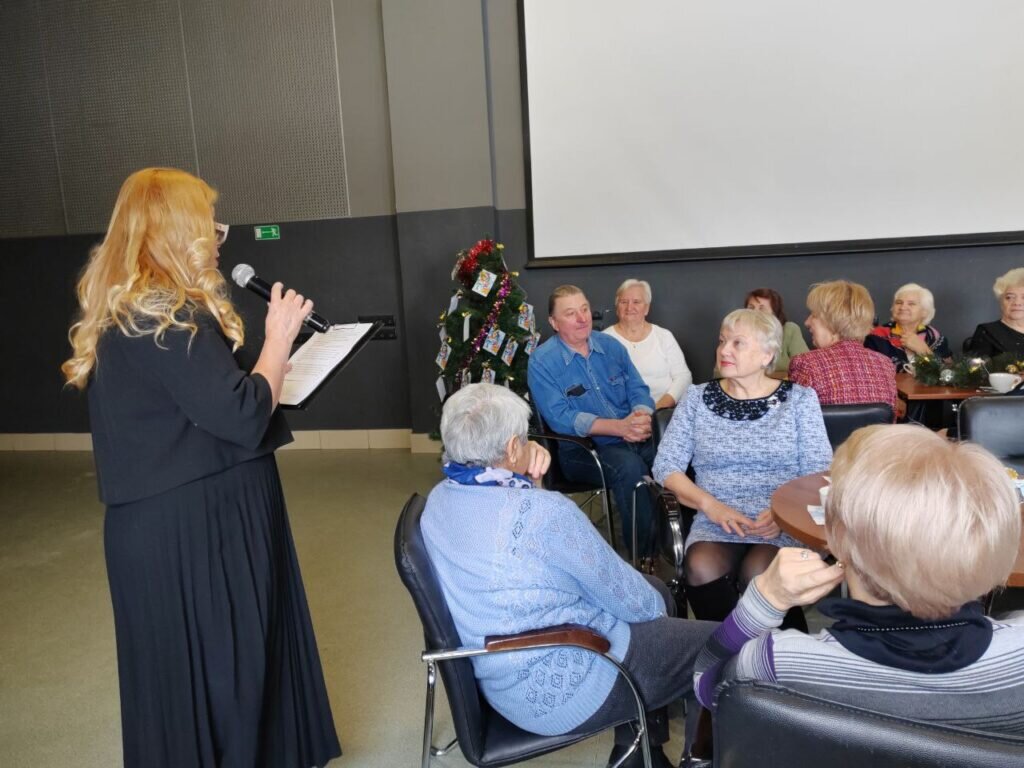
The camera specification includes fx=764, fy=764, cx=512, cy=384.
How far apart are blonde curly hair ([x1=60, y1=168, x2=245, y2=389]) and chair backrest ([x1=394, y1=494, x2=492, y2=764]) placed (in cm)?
68

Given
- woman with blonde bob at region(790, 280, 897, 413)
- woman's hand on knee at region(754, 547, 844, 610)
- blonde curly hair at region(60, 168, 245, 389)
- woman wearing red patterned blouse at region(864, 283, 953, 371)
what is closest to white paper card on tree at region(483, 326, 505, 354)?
woman with blonde bob at region(790, 280, 897, 413)

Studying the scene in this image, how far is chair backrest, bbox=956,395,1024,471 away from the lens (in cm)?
250

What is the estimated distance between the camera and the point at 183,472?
5.65 feet

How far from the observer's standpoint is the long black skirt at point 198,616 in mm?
1755

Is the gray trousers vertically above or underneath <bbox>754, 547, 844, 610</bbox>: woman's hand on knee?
underneath

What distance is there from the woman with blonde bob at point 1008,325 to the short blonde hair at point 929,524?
3452 millimetres

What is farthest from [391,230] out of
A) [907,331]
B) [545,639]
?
[545,639]

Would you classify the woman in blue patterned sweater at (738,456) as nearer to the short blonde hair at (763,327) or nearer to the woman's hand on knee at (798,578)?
the short blonde hair at (763,327)

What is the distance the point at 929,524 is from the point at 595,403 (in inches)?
106

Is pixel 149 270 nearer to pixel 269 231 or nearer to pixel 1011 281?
pixel 1011 281

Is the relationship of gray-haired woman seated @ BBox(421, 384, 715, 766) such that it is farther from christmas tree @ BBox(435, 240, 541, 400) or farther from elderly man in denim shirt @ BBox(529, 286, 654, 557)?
christmas tree @ BBox(435, 240, 541, 400)

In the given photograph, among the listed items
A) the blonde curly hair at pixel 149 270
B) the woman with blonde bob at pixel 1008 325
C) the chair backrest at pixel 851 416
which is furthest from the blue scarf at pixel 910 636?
the woman with blonde bob at pixel 1008 325

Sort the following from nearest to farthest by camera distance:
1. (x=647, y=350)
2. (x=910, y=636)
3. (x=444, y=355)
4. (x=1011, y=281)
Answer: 1. (x=910, y=636)
2. (x=1011, y=281)
3. (x=647, y=350)
4. (x=444, y=355)

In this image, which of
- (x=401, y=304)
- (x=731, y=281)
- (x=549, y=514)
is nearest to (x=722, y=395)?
(x=549, y=514)
